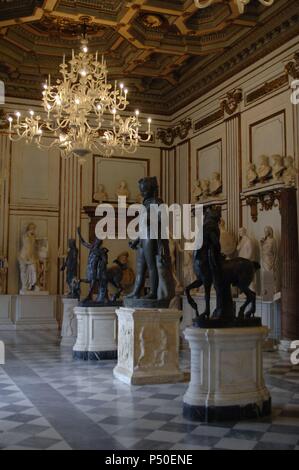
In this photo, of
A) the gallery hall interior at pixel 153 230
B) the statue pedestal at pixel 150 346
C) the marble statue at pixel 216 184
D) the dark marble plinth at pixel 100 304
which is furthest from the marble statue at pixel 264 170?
the statue pedestal at pixel 150 346

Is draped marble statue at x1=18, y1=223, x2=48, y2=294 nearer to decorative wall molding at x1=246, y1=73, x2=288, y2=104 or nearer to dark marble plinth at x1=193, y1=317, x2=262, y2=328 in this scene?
decorative wall molding at x1=246, y1=73, x2=288, y2=104

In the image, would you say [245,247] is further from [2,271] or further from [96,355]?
[2,271]

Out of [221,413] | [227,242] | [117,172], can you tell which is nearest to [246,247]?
[227,242]

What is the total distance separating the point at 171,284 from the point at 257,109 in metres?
6.46

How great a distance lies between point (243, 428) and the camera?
15.6 ft

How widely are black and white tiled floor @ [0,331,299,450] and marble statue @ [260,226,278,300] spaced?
2781 mm

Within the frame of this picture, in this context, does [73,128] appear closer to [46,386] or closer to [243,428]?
[46,386]

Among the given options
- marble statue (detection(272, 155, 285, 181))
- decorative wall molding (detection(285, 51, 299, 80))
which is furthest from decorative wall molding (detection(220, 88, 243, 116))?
marble statue (detection(272, 155, 285, 181))

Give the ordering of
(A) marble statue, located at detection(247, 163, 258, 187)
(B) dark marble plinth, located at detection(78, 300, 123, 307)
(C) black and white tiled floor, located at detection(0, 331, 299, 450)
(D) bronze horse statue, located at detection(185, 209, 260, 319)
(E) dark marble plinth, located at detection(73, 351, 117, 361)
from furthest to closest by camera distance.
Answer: (A) marble statue, located at detection(247, 163, 258, 187)
(B) dark marble plinth, located at detection(78, 300, 123, 307)
(E) dark marble plinth, located at detection(73, 351, 117, 361)
(D) bronze horse statue, located at detection(185, 209, 260, 319)
(C) black and white tiled floor, located at detection(0, 331, 299, 450)

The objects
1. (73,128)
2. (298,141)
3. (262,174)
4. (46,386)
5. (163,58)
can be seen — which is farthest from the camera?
(163,58)

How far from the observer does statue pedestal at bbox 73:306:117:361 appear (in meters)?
8.91

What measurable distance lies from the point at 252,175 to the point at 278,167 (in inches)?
43.1

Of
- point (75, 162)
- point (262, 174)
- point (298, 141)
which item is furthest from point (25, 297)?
point (298, 141)

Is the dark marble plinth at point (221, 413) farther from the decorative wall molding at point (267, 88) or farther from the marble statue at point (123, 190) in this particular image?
the marble statue at point (123, 190)
